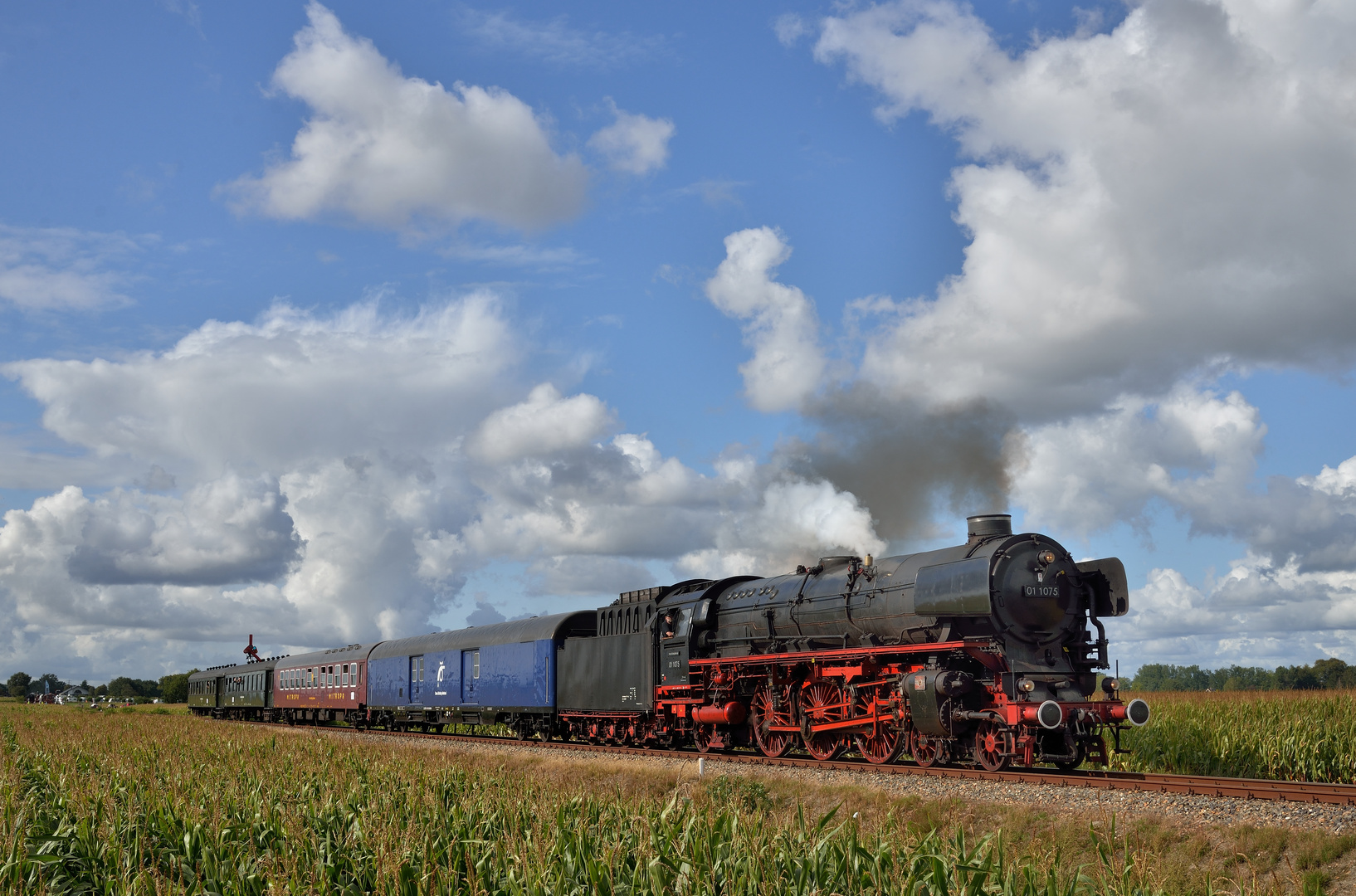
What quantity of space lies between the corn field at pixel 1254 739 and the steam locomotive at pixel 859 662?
2.26m

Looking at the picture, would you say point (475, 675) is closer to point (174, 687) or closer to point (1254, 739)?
point (1254, 739)

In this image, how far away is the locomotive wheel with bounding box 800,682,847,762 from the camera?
66.5 feet

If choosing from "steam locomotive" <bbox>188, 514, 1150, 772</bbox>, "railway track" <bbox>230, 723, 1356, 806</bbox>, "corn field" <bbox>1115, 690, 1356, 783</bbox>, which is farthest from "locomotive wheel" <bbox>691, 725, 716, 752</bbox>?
"corn field" <bbox>1115, 690, 1356, 783</bbox>

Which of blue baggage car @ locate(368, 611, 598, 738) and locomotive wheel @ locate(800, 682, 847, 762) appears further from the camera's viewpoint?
blue baggage car @ locate(368, 611, 598, 738)

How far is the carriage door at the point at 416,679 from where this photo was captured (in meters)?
38.9

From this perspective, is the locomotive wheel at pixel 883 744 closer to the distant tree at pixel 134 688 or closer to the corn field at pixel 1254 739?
the corn field at pixel 1254 739

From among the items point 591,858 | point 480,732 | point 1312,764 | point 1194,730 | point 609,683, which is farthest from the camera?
point 480,732

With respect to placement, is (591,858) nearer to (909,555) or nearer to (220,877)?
(220,877)

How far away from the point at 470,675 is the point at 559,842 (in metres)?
27.9

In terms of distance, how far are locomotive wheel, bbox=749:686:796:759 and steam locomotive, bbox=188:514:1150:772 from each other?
0.14 feet

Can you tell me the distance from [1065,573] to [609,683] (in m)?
13.4

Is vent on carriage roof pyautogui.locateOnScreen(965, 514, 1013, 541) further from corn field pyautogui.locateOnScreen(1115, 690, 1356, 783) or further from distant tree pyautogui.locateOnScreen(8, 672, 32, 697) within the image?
distant tree pyautogui.locateOnScreen(8, 672, 32, 697)

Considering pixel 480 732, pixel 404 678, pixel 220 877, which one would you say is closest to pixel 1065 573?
pixel 220 877

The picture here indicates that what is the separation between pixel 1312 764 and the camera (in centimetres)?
1892
